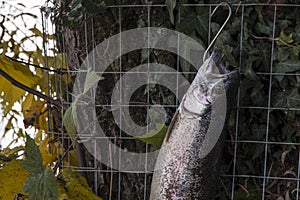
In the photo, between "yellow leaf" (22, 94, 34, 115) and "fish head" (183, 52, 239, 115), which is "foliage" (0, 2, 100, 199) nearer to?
"yellow leaf" (22, 94, 34, 115)

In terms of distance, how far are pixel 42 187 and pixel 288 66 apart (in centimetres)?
50

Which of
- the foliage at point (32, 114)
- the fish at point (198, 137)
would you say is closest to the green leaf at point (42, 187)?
the foliage at point (32, 114)

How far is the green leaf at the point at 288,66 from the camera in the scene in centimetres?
97

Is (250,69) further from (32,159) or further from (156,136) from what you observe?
(32,159)

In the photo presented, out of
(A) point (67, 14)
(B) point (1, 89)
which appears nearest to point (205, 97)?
(A) point (67, 14)

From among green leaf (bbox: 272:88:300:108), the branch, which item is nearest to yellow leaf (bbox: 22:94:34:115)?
the branch

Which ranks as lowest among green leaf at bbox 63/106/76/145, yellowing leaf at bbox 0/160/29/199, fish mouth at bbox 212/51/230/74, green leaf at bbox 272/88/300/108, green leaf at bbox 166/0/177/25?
yellowing leaf at bbox 0/160/29/199

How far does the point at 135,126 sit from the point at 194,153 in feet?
0.64

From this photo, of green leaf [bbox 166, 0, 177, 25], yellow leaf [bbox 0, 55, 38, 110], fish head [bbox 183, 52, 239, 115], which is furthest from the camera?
yellow leaf [bbox 0, 55, 38, 110]

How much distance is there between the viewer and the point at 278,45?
976mm

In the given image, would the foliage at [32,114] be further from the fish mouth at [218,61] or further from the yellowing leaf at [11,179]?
the fish mouth at [218,61]

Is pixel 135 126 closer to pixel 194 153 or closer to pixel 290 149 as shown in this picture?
pixel 194 153

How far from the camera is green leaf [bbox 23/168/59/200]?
88 centimetres

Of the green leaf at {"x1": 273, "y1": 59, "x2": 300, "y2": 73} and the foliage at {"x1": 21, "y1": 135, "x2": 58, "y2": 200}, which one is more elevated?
the green leaf at {"x1": 273, "y1": 59, "x2": 300, "y2": 73}
